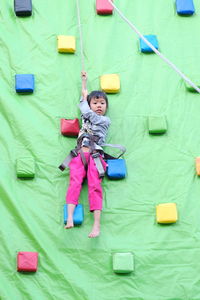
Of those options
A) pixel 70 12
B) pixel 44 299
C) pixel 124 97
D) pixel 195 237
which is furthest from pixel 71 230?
pixel 70 12

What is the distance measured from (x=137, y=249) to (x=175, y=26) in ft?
5.18

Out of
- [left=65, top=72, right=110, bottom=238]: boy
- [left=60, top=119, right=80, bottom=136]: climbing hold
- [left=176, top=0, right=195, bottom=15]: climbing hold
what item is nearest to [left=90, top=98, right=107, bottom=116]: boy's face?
[left=65, top=72, right=110, bottom=238]: boy

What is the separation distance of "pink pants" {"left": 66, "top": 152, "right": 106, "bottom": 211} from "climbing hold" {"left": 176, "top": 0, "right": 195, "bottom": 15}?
4.28 feet

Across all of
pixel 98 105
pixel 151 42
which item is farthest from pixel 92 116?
pixel 151 42

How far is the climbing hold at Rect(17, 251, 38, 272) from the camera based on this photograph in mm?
2820

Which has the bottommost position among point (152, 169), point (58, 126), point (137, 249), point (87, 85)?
point (137, 249)

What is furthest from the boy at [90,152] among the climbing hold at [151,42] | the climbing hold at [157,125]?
the climbing hold at [151,42]

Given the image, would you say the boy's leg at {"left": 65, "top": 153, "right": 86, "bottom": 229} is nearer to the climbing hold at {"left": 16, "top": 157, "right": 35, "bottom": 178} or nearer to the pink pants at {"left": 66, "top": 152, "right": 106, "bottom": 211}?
the pink pants at {"left": 66, "top": 152, "right": 106, "bottom": 211}

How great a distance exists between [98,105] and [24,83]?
0.46 meters

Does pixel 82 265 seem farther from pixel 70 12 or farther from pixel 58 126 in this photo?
pixel 70 12

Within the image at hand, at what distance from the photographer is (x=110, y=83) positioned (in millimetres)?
3473

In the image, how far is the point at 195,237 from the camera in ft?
9.90

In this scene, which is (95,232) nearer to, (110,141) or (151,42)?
(110,141)

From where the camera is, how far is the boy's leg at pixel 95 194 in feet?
9.68
